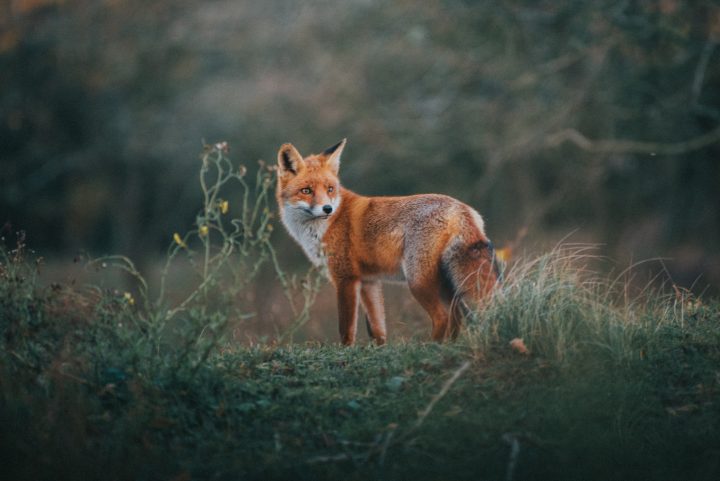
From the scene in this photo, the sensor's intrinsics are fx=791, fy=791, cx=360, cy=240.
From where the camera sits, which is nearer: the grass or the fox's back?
the grass

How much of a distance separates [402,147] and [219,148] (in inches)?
430

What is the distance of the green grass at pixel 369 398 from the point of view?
12.0 ft

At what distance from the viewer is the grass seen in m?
3.65

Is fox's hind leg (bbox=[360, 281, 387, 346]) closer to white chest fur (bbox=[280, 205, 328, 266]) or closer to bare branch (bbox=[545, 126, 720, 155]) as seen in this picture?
white chest fur (bbox=[280, 205, 328, 266])

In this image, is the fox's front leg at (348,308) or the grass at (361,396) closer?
the grass at (361,396)

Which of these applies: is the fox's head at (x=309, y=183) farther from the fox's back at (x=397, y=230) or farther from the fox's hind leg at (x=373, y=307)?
the fox's hind leg at (x=373, y=307)

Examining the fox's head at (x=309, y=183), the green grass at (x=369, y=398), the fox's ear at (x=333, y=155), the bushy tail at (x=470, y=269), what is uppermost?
the fox's ear at (x=333, y=155)

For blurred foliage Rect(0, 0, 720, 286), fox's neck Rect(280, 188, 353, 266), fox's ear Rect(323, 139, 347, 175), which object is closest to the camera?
fox's neck Rect(280, 188, 353, 266)

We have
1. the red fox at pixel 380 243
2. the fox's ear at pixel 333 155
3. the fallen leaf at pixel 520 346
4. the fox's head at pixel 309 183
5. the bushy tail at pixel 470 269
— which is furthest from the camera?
the fox's ear at pixel 333 155

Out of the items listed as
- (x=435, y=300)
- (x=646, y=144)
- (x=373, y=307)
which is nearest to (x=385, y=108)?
(x=646, y=144)

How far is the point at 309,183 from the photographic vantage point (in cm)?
629

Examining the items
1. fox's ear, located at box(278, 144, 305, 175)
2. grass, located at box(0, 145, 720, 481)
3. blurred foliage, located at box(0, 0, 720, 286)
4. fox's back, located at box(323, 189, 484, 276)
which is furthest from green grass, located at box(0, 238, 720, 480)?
blurred foliage, located at box(0, 0, 720, 286)

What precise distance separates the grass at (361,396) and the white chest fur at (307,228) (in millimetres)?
1329

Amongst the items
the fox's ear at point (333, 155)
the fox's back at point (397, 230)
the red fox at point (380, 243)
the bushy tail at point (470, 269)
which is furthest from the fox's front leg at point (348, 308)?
the fox's ear at point (333, 155)
